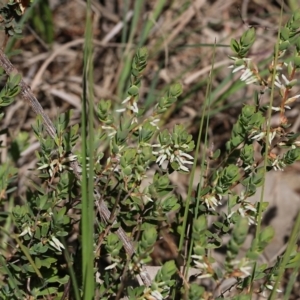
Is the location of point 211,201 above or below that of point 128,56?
below

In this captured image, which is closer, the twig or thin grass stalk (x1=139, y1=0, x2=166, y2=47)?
the twig

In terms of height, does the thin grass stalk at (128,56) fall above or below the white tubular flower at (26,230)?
above

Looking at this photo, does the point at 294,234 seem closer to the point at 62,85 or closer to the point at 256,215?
the point at 256,215

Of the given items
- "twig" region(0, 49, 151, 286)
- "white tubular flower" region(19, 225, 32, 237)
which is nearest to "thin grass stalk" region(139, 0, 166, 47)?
"twig" region(0, 49, 151, 286)

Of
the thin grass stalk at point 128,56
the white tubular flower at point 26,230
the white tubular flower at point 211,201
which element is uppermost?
the thin grass stalk at point 128,56

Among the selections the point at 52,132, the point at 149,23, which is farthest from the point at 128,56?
the point at 52,132

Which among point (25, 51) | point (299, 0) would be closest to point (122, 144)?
point (25, 51)

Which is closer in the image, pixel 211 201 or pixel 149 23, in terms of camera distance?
pixel 211 201

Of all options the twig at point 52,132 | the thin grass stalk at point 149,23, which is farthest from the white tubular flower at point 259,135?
the thin grass stalk at point 149,23

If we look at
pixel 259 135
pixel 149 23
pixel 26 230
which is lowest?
pixel 26 230

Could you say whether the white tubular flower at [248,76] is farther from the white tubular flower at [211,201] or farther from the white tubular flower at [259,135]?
the white tubular flower at [211,201]

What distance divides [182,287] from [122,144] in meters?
0.33

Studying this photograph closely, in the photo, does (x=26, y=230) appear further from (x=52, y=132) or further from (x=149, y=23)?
(x=149, y=23)

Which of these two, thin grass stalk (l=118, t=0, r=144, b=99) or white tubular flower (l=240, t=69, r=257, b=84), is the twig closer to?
white tubular flower (l=240, t=69, r=257, b=84)
